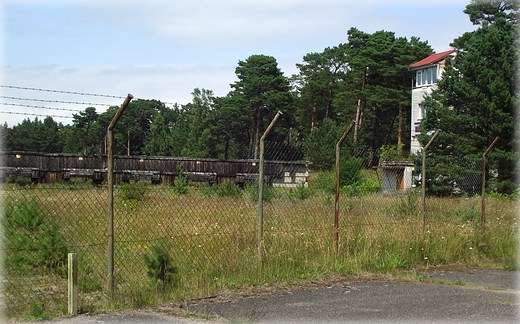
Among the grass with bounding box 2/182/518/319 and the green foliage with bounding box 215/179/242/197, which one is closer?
the grass with bounding box 2/182/518/319

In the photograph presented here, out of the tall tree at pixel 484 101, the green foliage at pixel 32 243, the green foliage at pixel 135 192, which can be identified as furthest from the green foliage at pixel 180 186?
the tall tree at pixel 484 101

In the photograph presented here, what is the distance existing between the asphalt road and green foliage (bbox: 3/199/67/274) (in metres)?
1.40

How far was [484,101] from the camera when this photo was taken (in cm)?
3212

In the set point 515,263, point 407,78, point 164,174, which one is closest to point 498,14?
point 407,78

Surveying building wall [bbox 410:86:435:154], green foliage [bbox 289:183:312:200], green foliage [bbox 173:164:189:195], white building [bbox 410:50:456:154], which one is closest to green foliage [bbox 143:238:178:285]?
green foliage [bbox 173:164:189:195]

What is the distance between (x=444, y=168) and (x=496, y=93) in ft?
15.6

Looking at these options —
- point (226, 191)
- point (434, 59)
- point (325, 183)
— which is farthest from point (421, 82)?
point (226, 191)

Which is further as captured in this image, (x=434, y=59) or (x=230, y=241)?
(x=434, y=59)

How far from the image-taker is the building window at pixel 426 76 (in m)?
54.7

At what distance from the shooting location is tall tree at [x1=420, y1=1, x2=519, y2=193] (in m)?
31.3

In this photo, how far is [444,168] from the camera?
3164cm

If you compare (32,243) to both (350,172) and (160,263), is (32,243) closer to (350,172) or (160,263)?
(160,263)

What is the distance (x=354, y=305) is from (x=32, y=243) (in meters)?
3.89

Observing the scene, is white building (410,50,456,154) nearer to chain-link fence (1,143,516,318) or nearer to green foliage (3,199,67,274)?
chain-link fence (1,143,516,318)
